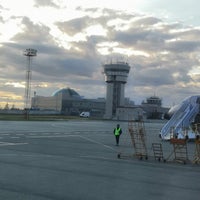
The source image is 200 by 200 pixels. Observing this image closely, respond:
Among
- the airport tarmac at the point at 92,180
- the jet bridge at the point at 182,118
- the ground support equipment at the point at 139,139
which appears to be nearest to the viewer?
the airport tarmac at the point at 92,180

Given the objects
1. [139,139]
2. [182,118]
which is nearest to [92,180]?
[139,139]

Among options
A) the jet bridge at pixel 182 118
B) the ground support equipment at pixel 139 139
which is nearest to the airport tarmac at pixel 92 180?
the ground support equipment at pixel 139 139

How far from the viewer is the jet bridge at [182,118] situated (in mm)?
45656

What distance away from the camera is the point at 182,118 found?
48062mm

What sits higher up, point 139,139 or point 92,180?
point 139,139

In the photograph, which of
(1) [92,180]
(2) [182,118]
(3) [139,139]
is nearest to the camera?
(1) [92,180]

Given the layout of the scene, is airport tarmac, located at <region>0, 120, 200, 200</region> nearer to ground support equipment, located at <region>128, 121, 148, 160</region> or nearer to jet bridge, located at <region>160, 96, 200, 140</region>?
ground support equipment, located at <region>128, 121, 148, 160</region>

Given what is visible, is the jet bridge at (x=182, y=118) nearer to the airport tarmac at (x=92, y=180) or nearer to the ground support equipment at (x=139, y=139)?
the ground support equipment at (x=139, y=139)

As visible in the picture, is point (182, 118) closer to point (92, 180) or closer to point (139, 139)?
point (139, 139)

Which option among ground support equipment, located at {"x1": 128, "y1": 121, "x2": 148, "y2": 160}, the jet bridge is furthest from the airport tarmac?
the jet bridge

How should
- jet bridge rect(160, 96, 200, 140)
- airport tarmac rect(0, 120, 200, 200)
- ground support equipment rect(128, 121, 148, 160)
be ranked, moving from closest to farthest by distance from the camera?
1. airport tarmac rect(0, 120, 200, 200)
2. ground support equipment rect(128, 121, 148, 160)
3. jet bridge rect(160, 96, 200, 140)

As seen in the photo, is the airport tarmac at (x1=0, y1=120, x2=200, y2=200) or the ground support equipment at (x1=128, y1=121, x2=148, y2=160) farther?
the ground support equipment at (x1=128, y1=121, x2=148, y2=160)

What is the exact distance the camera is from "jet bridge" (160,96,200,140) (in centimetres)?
4566

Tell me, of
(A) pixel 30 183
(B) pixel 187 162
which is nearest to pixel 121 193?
(A) pixel 30 183
